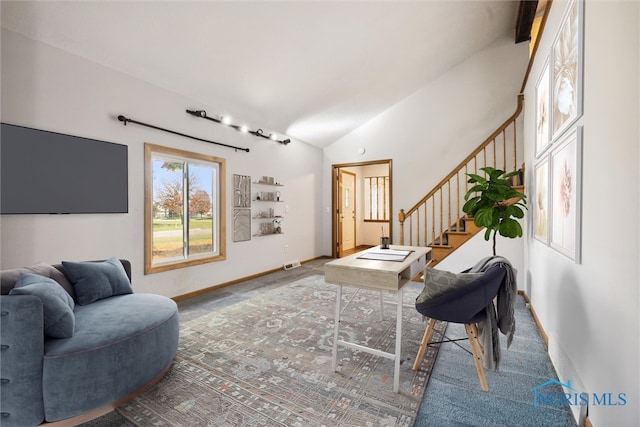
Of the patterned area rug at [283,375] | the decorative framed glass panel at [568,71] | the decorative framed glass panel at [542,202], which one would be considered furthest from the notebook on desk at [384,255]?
the decorative framed glass panel at [568,71]

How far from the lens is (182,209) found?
4.04 m

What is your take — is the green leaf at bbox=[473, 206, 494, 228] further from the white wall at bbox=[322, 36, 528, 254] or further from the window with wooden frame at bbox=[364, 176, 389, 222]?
the window with wooden frame at bbox=[364, 176, 389, 222]

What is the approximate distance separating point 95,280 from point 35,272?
36 centimetres

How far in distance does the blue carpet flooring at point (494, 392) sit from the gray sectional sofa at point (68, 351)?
1728 millimetres

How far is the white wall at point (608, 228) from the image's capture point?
1.15 metres

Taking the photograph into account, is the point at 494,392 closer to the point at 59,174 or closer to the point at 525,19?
the point at 59,174

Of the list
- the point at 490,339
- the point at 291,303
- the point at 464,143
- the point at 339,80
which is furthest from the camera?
the point at 464,143

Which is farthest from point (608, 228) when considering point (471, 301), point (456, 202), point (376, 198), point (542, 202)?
point (376, 198)

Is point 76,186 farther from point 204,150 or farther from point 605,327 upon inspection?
point 605,327

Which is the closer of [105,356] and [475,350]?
[105,356]

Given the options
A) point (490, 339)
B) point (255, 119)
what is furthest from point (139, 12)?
point (490, 339)

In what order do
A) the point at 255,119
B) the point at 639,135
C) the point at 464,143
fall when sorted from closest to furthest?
the point at 639,135
the point at 255,119
the point at 464,143

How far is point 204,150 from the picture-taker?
13.7ft

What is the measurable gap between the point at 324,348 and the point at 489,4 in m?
5.15
